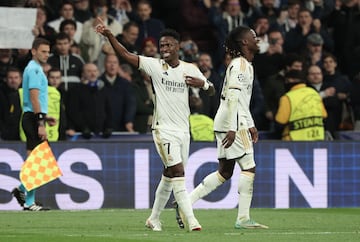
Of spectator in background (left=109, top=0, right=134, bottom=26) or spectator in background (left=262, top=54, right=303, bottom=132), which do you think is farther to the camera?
spectator in background (left=109, top=0, right=134, bottom=26)

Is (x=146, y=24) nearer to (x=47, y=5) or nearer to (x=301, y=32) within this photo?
(x=47, y=5)

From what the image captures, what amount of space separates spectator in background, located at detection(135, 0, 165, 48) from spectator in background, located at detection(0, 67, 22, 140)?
3258 mm

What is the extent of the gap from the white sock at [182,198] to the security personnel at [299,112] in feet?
21.1

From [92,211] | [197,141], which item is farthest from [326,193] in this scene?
[92,211]

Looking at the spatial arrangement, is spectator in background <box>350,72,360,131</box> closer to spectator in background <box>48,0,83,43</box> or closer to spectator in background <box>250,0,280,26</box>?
spectator in background <box>250,0,280,26</box>

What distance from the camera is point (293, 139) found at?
61.8 ft

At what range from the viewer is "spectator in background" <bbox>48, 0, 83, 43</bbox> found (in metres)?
20.1

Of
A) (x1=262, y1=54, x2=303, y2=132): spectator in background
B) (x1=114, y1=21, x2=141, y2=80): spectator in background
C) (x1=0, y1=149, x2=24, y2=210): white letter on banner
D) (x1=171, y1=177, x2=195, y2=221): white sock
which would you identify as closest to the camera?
(x1=171, y1=177, x2=195, y2=221): white sock

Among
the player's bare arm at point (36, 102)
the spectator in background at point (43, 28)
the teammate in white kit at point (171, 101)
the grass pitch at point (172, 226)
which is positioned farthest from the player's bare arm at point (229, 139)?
the spectator in background at point (43, 28)

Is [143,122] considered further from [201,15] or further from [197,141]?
[201,15]

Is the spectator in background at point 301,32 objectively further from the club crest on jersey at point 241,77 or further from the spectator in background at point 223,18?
the club crest on jersey at point 241,77

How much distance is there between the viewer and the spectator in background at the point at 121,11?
21.3m

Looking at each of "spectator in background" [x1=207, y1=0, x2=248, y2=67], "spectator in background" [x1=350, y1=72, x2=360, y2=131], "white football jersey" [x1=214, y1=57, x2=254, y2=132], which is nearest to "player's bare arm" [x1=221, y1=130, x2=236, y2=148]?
"white football jersey" [x1=214, y1=57, x2=254, y2=132]

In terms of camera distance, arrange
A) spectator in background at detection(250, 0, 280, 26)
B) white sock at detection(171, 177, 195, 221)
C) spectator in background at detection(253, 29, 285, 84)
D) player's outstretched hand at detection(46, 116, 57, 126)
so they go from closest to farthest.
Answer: white sock at detection(171, 177, 195, 221)
player's outstretched hand at detection(46, 116, 57, 126)
spectator in background at detection(253, 29, 285, 84)
spectator in background at detection(250, 0, 280, 26)
